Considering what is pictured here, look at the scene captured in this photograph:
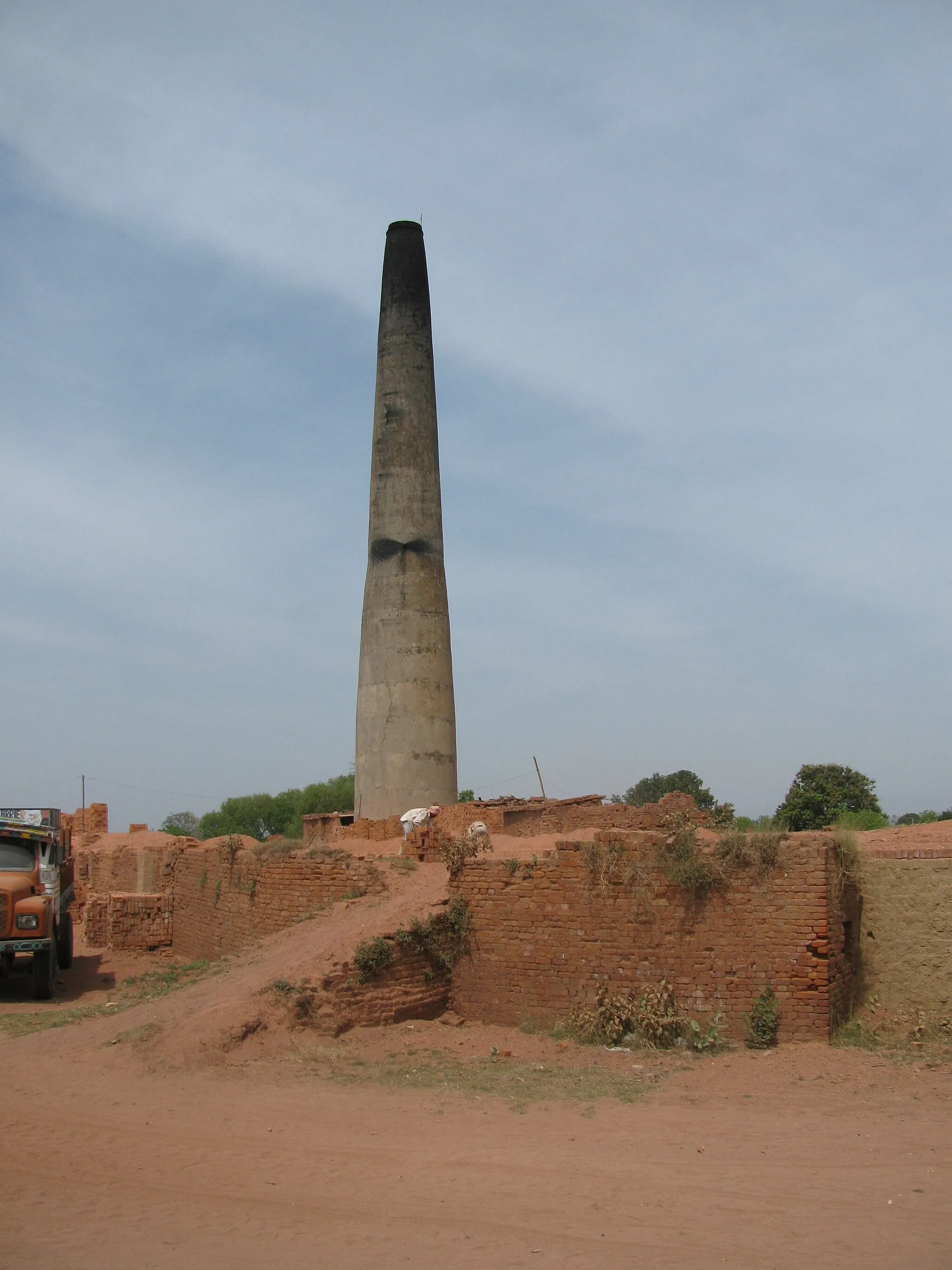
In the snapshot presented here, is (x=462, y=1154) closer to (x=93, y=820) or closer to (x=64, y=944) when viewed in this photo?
(x=64, y=944)

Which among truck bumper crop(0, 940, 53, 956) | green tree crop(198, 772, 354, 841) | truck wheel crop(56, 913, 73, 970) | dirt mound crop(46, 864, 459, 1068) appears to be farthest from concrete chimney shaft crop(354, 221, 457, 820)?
green tree crop(198, 772, 354, 841)

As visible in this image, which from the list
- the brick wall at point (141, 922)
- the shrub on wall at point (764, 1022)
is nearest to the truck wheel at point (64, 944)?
the brick wall at point (141, 922)

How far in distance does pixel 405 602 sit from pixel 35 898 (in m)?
9.40

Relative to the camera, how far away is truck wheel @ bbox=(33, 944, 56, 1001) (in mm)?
13258

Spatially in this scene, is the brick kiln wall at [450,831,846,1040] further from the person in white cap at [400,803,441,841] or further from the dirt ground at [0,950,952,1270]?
the person in white cap at [400,803,441,841]

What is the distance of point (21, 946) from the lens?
12.7m

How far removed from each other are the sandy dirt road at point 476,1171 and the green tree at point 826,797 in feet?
75.7

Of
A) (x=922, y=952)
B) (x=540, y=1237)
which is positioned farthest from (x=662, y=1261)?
(x=922, y=952)

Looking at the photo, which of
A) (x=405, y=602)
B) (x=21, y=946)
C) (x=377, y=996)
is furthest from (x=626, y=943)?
(x=405, y=602)

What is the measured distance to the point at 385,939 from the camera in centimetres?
1078

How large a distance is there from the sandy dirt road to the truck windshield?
4979mm

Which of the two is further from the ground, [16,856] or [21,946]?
[16,856]

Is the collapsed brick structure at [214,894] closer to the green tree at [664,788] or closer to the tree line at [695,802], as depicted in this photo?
the tree line at [695,802]

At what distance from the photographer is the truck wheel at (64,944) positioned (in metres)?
15.2
